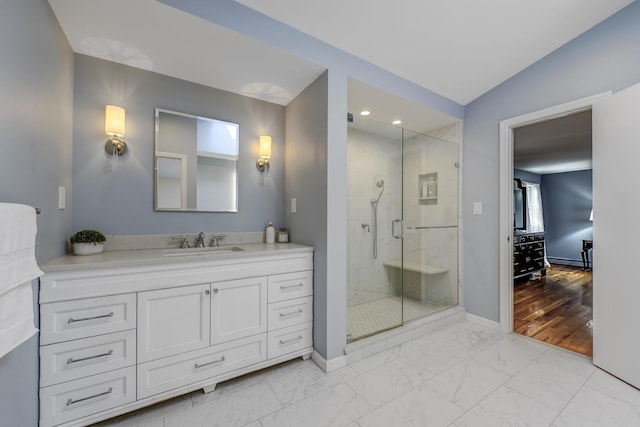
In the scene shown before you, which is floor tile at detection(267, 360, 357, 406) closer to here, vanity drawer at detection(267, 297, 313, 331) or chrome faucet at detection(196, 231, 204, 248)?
vanity drawer at detection(267, 297, 313, 331)

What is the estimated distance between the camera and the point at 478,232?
2803 millimetres

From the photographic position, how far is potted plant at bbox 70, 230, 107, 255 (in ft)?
5.27

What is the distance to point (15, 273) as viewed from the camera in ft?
2.97

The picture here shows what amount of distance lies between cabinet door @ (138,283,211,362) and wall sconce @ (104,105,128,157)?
1.08m

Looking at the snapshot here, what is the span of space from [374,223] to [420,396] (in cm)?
163

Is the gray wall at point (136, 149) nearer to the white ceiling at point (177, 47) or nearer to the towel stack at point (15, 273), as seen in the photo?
the white ceiling at point (177, 47)

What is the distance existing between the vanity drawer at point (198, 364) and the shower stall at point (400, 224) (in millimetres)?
1095

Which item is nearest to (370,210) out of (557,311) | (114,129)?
(114,129)

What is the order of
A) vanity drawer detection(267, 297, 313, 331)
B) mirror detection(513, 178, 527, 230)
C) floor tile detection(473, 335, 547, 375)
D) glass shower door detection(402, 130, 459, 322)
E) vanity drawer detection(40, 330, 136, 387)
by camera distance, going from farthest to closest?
mirror detection(513, 178, 527, 230) < glass shower door detection(402, 130, 459, 322) < floor tile detection(473, 335, 547, 375) < vanity drawer detection(267, 297, 313, 331) < vanity drawer detection(40, 330, 136, 387)

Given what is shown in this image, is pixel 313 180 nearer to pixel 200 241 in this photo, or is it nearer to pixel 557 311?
pixel 200 241

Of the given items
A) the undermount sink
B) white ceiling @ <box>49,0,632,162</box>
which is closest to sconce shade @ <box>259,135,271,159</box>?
white ceiling @ <box>49,0,632,162</box>

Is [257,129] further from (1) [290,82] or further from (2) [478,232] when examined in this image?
(2) [478,232]

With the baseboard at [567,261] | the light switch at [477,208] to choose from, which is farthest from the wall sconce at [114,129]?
the baseboard at [567,261]

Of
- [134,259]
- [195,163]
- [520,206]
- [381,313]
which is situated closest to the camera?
[134,259]
